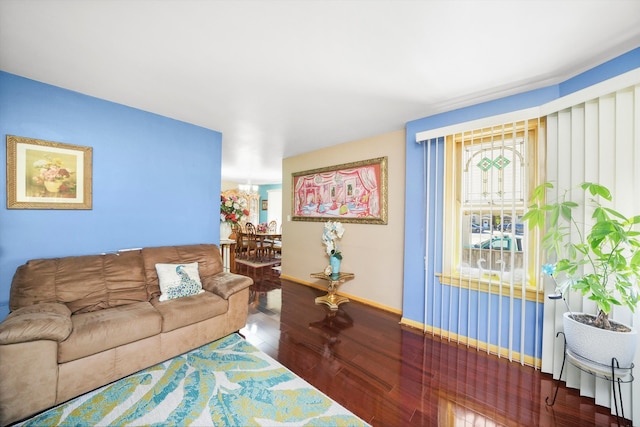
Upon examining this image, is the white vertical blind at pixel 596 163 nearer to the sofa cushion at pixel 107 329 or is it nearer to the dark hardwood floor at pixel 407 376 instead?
the dark hardwood floor at pixel 407 376

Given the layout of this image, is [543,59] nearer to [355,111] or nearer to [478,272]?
[355,111]

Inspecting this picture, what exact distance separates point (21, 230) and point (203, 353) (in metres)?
1.91

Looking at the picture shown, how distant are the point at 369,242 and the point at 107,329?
293 cm

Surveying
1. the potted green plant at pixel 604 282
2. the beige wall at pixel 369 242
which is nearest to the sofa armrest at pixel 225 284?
the beige wall at pixel 369 242

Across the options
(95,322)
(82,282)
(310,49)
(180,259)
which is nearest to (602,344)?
(310,49)

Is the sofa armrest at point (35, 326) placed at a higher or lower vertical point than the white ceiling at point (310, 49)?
lower

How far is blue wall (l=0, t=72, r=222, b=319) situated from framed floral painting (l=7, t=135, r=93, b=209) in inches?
2.2

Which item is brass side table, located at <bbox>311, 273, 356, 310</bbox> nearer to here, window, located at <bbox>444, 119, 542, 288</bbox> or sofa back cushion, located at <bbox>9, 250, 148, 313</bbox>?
window, located at <bbox>444, 119, 542, 288</bbox>

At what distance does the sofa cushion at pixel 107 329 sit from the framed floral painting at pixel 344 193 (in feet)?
8.84

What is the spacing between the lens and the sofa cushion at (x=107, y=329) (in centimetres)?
155

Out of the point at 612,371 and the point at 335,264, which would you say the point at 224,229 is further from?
the point at 612,371

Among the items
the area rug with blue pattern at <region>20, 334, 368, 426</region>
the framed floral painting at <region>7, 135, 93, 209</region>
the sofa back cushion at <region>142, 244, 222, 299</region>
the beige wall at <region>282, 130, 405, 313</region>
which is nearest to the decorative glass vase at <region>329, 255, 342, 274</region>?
the beige wall at <region>282, 130, 405, 313</region>

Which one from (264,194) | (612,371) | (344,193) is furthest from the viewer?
(264,194)

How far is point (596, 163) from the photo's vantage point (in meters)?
1.68
